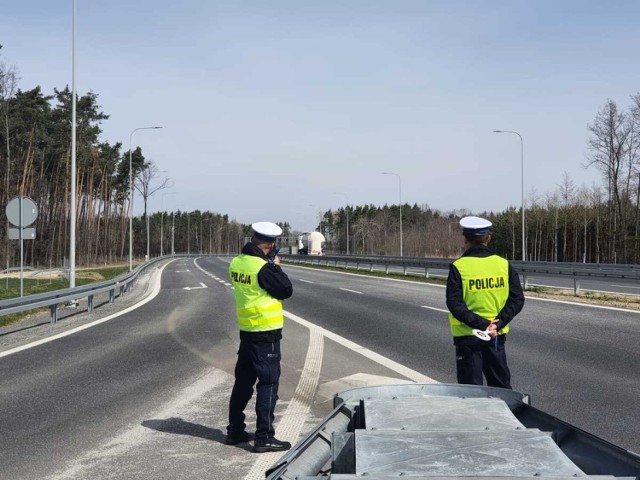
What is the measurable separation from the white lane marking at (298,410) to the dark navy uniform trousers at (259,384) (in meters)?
0.30

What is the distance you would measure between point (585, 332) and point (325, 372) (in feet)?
21.0

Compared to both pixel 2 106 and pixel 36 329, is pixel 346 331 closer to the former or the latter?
pixel 36 329

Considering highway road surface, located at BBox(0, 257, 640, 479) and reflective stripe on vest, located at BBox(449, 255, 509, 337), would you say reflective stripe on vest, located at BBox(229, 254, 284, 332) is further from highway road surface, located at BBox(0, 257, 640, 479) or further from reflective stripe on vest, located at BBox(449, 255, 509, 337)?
reflective stripe on vest, located at BBox(449, 255, 509, 337)

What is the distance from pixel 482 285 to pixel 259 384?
2.12m

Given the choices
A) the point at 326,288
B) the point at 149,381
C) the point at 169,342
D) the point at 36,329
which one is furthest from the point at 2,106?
the point at 149,381

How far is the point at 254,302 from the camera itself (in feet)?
18.4

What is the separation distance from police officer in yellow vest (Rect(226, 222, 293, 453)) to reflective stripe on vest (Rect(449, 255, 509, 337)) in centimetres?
152

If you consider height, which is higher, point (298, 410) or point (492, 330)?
point (492, 330)

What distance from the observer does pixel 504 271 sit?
4969 millimetres

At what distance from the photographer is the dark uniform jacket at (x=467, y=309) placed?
4.80m

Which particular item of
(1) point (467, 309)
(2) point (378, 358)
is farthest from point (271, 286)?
(2) point (378, 358)

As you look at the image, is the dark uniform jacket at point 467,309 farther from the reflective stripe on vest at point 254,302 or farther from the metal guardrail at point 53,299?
the metal guardrail at point 53,299

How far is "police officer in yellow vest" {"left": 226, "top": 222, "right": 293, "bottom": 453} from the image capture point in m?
5.49

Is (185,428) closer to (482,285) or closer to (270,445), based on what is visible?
(270,445)
